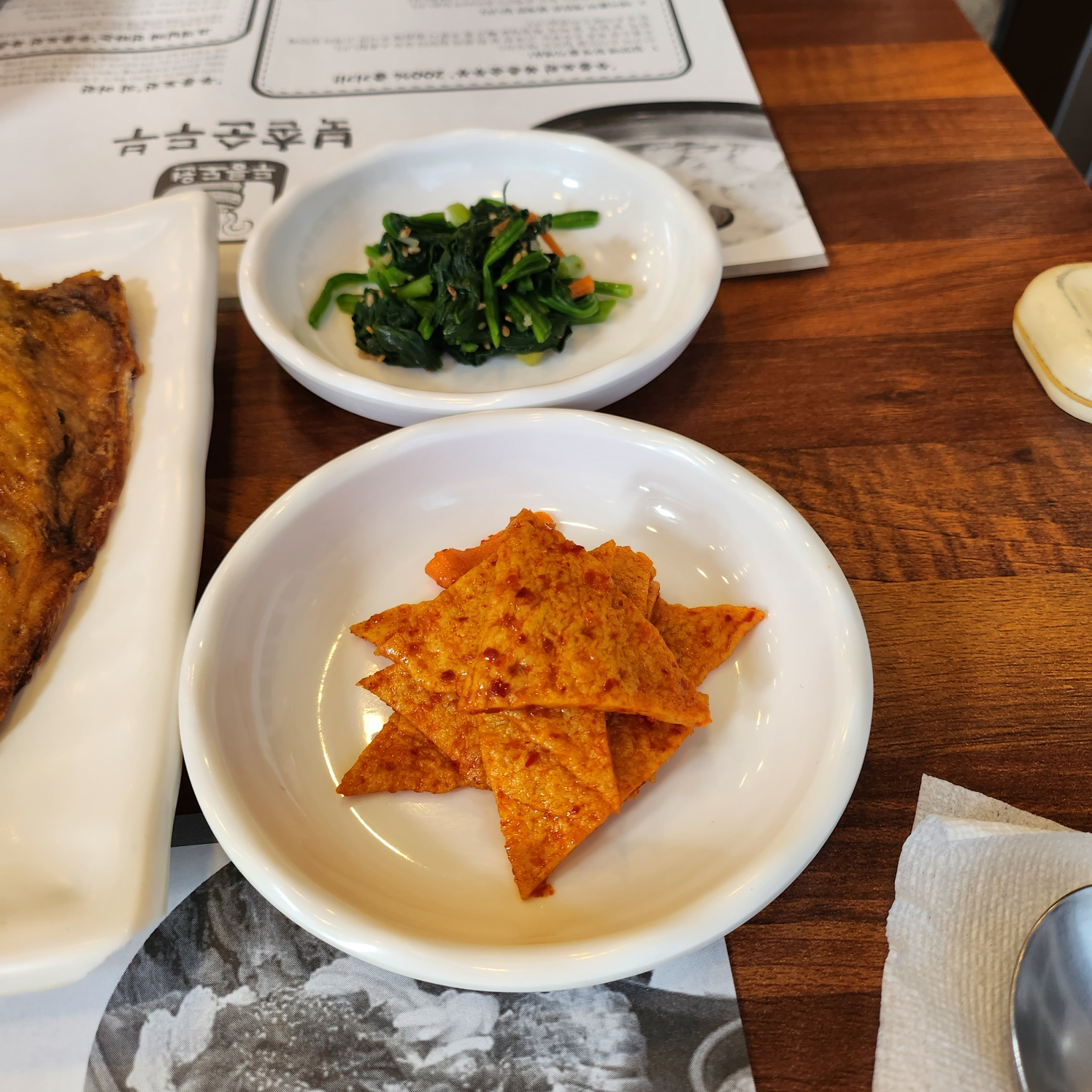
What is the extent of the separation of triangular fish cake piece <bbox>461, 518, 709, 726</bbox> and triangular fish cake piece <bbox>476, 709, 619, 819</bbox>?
0.03 metres

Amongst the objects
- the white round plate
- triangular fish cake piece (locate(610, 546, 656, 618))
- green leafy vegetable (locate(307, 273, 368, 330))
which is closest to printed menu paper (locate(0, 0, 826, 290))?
green leafy vegetable (locate(307, 273, 368, 330))

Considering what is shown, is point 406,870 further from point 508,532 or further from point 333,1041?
point 508,532

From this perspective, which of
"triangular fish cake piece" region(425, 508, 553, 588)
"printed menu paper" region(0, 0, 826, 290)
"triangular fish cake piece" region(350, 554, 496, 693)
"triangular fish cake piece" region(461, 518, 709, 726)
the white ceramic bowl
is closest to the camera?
"triangular fish cake piece" region(461, 518, 709, 726)

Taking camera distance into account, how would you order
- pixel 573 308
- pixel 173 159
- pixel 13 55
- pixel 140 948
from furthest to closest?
pixel 13 55
pixel 173 159
pixel 573 308
pixel 140 948

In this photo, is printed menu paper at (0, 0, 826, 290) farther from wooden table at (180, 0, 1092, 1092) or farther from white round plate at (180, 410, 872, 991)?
white round plate at (180, 410, 872, 991)

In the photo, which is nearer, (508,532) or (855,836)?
(855,836)

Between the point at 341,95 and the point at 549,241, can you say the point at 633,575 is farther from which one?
the point at 341,95

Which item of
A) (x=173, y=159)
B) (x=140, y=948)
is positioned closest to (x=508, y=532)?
(x=140, y=948)

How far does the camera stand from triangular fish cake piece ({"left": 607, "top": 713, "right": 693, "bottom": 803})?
1.07 meters

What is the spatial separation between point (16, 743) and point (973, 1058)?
1354mm

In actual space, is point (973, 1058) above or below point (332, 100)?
below

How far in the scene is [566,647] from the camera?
1.06 m

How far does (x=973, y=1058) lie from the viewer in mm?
902

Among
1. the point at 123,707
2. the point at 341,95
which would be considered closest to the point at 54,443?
the point at 123,707
